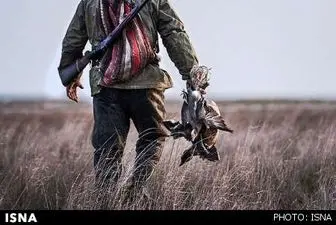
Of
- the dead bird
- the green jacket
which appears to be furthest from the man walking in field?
the dead bird

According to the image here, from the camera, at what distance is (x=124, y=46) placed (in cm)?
524

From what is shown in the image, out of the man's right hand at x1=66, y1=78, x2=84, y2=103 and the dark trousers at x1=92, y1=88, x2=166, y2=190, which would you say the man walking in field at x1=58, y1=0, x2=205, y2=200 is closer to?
the dark trousers at x1=92, y1=88, x2=166, y2=190

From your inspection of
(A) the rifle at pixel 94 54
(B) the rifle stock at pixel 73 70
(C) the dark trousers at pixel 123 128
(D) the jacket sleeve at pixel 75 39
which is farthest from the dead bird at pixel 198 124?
(D) the jacket sleeve at pixel 75 39

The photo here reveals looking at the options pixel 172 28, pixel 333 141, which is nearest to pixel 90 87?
pixel 172 28

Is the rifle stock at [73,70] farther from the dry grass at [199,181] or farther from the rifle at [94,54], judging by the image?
the dry grass at [199,181]

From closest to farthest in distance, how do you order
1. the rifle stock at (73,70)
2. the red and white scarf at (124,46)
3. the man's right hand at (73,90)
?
the red and white scarf at (124,46), the rifle stock at (73,70), the man's right hand at (73,90)

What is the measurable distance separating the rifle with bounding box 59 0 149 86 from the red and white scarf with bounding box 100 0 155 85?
0.24 ft

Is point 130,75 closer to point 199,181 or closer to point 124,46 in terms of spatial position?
point 124,46

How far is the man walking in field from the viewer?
524cm

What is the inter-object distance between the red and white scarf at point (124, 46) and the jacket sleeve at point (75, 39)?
0.81 ft

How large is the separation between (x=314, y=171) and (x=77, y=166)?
235 centimetres

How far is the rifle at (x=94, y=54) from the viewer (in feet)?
16.8
